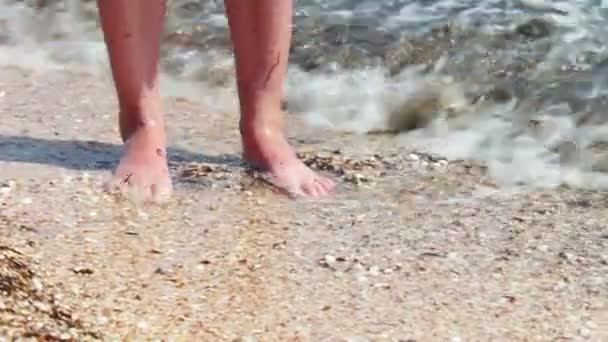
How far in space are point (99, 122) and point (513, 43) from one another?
4.76 feet

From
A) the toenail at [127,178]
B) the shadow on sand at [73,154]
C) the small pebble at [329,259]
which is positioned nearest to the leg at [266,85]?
the shadow on sand at [73,154]

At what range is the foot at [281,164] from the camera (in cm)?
278

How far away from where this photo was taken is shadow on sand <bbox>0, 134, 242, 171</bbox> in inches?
114

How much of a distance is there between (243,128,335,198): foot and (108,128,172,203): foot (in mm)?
214

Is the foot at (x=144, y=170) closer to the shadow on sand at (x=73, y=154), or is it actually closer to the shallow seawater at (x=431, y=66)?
the shadow on sand at (x=73, y=154)

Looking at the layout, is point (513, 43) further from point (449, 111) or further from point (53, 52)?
point (53, 52)

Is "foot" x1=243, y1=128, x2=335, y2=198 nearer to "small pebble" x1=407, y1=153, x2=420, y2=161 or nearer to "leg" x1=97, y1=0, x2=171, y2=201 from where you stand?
"leg" x1=97, y1=0, x2=171, y2=201

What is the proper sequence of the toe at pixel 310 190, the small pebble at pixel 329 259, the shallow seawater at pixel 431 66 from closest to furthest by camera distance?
the small pebble at pixel 329 259 → the toe at pixel 310 190 → the shallow seawater at pixel 431 66

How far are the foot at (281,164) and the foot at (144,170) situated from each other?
8.4 inches

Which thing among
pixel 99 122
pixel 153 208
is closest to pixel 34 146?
pixel 99 122

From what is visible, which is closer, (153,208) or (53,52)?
(153,208)

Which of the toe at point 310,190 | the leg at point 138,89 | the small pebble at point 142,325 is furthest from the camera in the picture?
the toe at point 310,190

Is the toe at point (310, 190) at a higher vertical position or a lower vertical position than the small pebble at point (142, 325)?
lower

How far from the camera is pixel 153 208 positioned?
2607 mm
